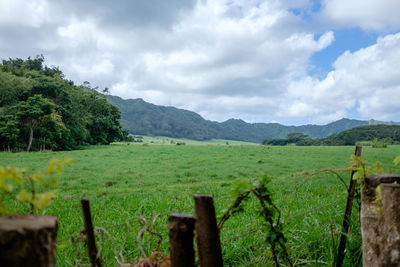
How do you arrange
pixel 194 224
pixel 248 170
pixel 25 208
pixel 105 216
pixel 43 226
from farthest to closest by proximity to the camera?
pixel 248 170
pixel 25 208
pixel 105 216
pixel 194 224
pixel 43 226

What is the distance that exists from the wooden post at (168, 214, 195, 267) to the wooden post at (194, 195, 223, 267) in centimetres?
7

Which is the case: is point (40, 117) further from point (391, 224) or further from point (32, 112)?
point (391, 224)

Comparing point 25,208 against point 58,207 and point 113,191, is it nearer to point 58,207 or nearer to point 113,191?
point 58,207

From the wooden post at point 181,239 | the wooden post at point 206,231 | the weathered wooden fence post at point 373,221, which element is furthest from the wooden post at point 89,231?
the weathered wooden fence post at point 373,221

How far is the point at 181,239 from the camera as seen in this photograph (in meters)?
1.71

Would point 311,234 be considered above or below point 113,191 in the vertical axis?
above

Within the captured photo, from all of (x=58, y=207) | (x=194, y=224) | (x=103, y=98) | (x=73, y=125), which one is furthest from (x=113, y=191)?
(x=103, y=98)

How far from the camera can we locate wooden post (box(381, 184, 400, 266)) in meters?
1.95

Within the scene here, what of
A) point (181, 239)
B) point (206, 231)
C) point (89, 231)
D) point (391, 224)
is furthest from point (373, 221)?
point (89, 231)

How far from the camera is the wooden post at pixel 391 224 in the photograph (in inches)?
76.7

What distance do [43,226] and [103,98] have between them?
59986 millimetres

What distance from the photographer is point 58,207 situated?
24.8 ft

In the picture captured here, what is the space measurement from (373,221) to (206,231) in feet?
4.36

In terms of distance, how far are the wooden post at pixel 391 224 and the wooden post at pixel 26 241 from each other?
2097 mm
